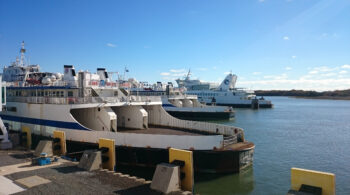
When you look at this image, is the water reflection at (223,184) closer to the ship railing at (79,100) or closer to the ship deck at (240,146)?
the ship deck at (240,146)

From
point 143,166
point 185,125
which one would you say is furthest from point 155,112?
point 143,166

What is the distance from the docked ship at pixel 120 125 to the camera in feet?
48.8

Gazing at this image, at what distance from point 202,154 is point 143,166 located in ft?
12.0

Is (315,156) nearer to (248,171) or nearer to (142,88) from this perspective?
(248,171)

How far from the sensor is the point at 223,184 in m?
14.4

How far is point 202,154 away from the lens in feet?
48.4

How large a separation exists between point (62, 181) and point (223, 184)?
8.33 meters

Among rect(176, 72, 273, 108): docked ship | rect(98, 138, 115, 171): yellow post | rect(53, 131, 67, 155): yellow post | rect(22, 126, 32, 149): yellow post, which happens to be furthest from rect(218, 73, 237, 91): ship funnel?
rect(98, 138, 115, 171): yellow post

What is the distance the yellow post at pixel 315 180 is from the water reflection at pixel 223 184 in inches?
208

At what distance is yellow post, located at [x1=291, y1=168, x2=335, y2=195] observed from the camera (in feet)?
27.8

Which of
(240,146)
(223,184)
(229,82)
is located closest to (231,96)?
(229,82)

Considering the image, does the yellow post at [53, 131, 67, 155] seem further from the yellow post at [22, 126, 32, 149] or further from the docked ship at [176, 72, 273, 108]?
the docked ship at [176, 72, 273, 108]

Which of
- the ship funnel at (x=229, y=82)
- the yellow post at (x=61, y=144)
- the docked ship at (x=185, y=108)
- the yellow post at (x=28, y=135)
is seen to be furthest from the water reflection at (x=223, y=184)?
the ship funnel at (x=229, y=82)

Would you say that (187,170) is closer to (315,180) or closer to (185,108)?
(315,180)
